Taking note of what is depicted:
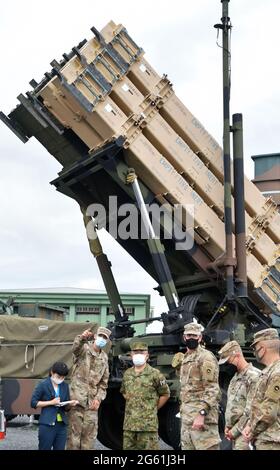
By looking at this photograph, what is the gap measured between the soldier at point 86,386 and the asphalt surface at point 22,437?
5.57 feet

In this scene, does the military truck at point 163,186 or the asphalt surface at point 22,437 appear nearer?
the military truck at point 163,186

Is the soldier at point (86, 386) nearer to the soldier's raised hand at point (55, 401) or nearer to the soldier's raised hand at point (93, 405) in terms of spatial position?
the soldier's raised hand at point (93, 405)

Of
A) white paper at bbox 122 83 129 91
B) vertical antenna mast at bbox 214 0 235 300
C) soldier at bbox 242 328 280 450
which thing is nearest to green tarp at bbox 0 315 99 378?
vertical antenna mast at bbox 214 0 235 300

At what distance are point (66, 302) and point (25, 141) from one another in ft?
23.9

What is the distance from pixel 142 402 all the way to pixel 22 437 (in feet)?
11.5

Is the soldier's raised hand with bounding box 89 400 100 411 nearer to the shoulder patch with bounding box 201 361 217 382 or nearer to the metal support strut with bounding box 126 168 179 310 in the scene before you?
the shoulder patch with bounding box 201 361 217 382

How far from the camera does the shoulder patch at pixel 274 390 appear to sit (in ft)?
12.8

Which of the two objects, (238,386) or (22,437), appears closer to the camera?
(238,386)

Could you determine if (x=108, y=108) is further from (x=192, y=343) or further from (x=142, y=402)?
(x=142, y=402)

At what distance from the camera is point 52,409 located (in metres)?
5.59

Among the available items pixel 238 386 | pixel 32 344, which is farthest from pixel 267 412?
pixel 32 344

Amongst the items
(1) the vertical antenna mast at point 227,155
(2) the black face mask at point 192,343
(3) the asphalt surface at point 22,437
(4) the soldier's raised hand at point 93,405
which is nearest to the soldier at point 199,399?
(2) the black face mask at point 192,343

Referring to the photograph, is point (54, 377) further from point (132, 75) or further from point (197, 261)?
point (132, 75)

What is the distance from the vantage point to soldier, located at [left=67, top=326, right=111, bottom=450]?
6.02 meters
